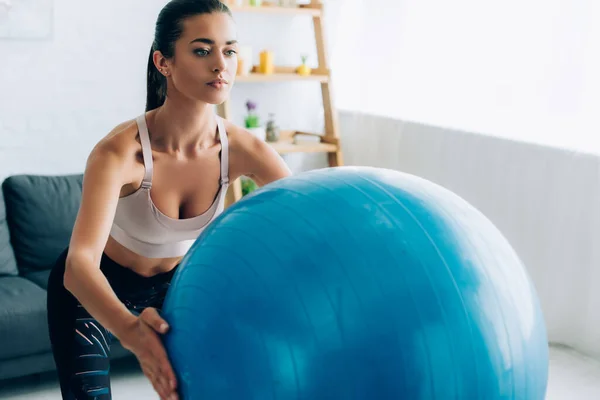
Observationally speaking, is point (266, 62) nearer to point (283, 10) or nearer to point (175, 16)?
point (283, 10)

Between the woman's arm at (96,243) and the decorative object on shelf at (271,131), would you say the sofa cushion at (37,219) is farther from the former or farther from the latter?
the woman's arm at (96,243)

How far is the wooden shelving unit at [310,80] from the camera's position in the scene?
4324mm

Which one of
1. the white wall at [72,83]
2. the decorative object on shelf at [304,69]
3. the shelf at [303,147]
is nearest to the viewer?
the white wall at [72,83]

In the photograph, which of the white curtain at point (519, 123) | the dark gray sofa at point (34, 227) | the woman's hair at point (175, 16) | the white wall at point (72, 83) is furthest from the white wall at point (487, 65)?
the woman's hair at point (175, 16)

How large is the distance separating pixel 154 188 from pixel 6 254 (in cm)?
202

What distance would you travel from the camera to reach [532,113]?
3531 millimetres

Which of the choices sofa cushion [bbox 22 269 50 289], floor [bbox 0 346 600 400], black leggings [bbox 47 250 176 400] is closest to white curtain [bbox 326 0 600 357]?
floor [bbox 0 346 600 400]

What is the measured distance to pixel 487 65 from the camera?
3.71 m

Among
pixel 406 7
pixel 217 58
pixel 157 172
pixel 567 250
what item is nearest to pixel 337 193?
pixel 217 58

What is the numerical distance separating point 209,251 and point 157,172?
462 millimetres

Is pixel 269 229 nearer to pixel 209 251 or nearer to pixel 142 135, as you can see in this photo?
pixel 209 251

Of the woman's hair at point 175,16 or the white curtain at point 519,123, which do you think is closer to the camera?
the woman's hair at point 175,16

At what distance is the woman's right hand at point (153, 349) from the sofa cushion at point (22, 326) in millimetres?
1773

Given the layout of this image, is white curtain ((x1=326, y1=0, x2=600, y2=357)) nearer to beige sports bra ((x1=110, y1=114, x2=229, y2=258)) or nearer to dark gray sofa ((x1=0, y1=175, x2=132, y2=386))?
dark gray sofa ((x1=0, y1=175, x2=132, y2=386))
